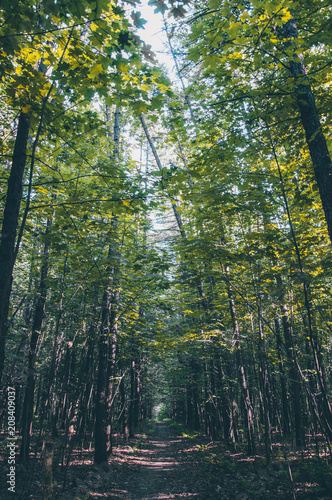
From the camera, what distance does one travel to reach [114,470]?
832 cm

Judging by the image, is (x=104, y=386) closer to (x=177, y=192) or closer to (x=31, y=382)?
(x=31, y=382)

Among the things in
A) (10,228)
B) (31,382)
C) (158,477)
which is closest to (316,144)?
(10,228)

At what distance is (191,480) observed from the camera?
7879 millimetres

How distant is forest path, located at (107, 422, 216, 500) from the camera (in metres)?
6.91

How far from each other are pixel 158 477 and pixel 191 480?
1.44 meters

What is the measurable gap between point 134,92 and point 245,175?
8.17ft

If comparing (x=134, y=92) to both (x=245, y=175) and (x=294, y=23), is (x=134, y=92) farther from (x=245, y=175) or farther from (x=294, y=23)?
(x=294, y=23)

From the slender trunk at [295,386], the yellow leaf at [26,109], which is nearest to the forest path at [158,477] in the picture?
the slender trunk at [295,386]

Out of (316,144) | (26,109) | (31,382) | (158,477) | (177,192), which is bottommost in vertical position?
(158,477)

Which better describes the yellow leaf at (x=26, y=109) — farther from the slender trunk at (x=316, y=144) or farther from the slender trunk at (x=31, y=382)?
the slender trunk at (x=31, y=382)

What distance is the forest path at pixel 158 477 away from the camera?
6.91m

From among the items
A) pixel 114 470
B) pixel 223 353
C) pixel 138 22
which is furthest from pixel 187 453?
pixel 138 22

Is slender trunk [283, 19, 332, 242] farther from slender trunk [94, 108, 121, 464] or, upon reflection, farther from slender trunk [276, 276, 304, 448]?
slender trunk [94, 108, 121, 464]

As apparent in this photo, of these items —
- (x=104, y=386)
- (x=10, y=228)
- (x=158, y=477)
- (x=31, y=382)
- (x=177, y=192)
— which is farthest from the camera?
(x=158, y=477)
